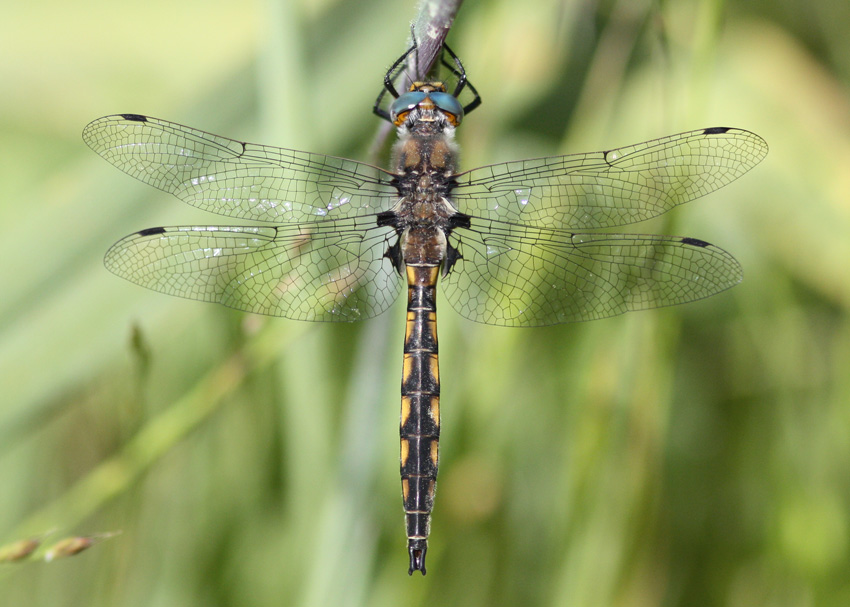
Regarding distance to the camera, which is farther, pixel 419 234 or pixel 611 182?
pixel 419 234

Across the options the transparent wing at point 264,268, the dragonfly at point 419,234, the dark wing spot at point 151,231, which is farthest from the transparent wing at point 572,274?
the dark wing spot at point 151,231

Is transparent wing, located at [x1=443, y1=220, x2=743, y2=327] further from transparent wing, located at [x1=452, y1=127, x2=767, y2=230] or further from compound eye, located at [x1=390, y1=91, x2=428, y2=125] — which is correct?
compound eye, located at [x1=390, y1=91, x2=428, y2=125]

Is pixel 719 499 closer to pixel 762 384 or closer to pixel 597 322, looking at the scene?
→ pixel 762 384

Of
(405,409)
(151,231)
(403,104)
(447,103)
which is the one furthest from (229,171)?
(405,409)

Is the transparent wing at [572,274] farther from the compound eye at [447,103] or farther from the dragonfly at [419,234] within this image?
the compound eye at [447,103]

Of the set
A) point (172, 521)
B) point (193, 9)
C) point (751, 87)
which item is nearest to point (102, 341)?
point (172, 521)

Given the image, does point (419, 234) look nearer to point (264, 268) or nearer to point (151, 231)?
point (264, 268)
